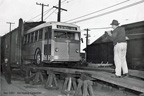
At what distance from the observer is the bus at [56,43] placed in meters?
9.02

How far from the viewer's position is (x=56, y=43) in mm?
9062

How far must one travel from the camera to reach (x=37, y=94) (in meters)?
6.87

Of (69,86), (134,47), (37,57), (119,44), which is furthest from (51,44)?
(119,44)

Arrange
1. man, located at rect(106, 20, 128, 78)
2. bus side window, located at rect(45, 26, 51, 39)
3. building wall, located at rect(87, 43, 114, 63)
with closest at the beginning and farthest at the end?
man, located at rect(106, 20, 128, 78) → bus side window, located at rect(45, 26, 51, 39) → building wall, located at rect(87, 43, 114, 63)

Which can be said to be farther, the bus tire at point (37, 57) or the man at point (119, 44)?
the bus tire at point (37, 57)

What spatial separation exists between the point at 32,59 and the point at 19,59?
740 mm

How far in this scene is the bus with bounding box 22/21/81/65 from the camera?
9.02 metres

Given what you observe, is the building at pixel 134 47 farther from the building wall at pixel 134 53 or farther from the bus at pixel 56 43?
the bus at pixel 56 43

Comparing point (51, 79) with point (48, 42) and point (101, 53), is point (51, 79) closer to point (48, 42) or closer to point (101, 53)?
point (48, 42)

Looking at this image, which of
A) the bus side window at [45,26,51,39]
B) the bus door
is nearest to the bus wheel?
the bus door

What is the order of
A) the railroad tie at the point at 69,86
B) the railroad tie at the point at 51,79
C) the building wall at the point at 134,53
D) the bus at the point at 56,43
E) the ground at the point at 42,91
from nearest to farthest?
the railroad tie at the point at 69,86
the ground at the point at 42,91
the railroad tie at the point at 51,79
the building wall at the point at 134,53
the bus at the point at 56,43

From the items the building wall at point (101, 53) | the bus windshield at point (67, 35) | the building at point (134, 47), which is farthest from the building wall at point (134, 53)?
the bus windshield at point (67, 35)

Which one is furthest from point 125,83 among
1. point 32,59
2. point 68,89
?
point 32,59

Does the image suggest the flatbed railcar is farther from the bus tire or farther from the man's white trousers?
the man's white trousers
